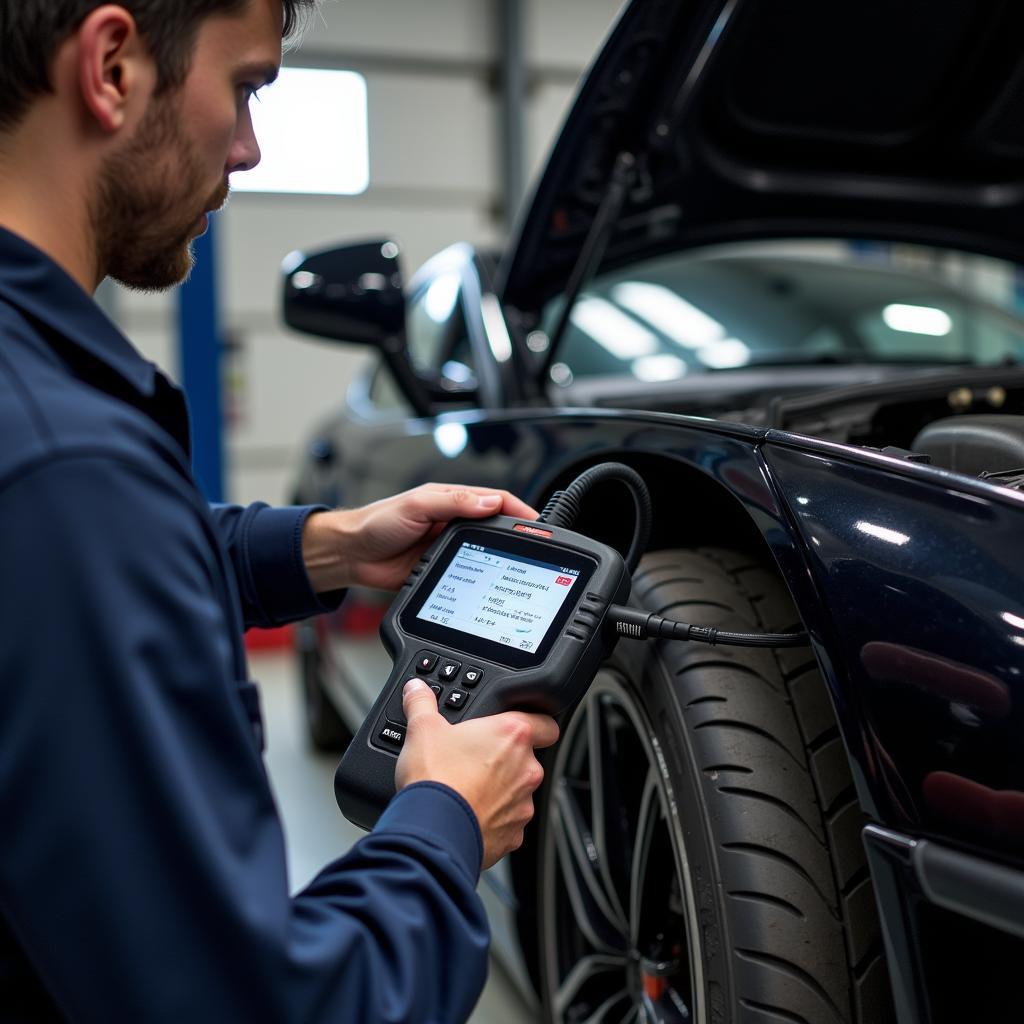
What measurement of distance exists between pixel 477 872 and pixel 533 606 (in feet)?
0.95

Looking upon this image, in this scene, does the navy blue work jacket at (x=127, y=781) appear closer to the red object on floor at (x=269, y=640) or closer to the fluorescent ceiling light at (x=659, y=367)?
the fluorescent ceiling light at (x=659, y=367)

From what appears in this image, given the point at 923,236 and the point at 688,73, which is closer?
the point at 688,73

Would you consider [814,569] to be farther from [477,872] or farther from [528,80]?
[528,80]

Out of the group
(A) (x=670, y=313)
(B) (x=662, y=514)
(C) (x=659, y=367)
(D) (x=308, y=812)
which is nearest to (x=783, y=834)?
(B) (x=662, y=514)

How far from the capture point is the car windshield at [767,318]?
2.06 meters

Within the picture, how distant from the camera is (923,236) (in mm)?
2225

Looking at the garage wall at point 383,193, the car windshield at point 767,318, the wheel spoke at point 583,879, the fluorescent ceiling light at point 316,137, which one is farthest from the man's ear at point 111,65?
the fluorescent ceiling light at point 316,137

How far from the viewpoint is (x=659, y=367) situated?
2.02 m

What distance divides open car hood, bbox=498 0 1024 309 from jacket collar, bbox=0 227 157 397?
1062 mm

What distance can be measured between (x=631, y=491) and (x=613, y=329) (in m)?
1.04

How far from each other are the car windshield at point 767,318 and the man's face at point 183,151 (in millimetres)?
1168

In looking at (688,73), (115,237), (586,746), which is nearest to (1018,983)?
(586,746)

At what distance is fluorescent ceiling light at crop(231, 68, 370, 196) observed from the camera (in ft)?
20.0

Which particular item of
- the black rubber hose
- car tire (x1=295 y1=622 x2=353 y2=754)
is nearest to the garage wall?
car tire (x1=295 y1=622 x2=353 y2=754)
